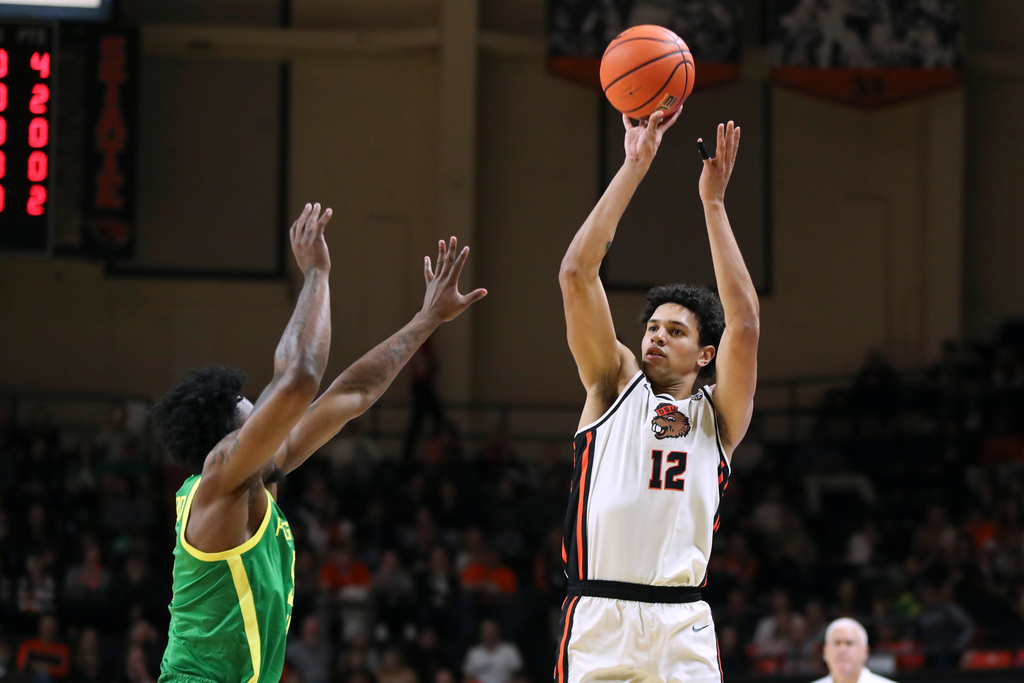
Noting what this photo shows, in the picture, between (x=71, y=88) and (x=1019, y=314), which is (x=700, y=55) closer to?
(x=1019, y=314)

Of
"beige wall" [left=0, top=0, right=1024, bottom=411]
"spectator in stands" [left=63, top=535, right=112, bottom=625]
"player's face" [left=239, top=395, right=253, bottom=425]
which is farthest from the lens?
"beige wall" [left=0, top=0, right=1024, bottom=411]

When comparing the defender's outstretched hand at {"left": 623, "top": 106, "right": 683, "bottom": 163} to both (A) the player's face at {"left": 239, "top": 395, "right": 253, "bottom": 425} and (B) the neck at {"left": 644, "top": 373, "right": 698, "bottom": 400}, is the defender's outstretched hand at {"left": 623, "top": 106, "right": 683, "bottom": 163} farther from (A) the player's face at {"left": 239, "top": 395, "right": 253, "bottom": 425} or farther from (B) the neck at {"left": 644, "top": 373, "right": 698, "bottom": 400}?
(A) the player's face at {"left": 239, "top": 395, "right": 253, "bottom": 425}

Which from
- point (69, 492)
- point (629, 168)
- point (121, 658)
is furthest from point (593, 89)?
point (629, 168)

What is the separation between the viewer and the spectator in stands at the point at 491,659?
992cm

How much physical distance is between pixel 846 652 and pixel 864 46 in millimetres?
8825

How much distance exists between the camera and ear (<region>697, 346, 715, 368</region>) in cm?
431

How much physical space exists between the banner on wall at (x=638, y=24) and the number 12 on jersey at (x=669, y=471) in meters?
10.3

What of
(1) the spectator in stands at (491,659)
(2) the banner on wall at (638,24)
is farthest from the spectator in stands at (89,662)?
(2) the banner on wall at (638,24)

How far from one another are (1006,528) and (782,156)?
5.50 meters

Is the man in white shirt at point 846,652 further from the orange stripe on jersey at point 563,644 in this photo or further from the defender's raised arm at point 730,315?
the orange stripe on jersey at point 563,644

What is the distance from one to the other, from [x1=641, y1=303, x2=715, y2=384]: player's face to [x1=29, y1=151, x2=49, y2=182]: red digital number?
364cm

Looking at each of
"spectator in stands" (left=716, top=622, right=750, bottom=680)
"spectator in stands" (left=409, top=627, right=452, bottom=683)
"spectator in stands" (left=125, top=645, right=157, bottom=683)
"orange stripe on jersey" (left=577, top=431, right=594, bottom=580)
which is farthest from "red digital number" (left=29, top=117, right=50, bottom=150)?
"spectator in stands" (left=716, top=622, right=750, bottom=680)

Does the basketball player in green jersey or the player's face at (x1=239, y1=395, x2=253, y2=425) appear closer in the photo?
the basketball player in green jersey

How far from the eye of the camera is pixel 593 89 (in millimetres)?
15062
